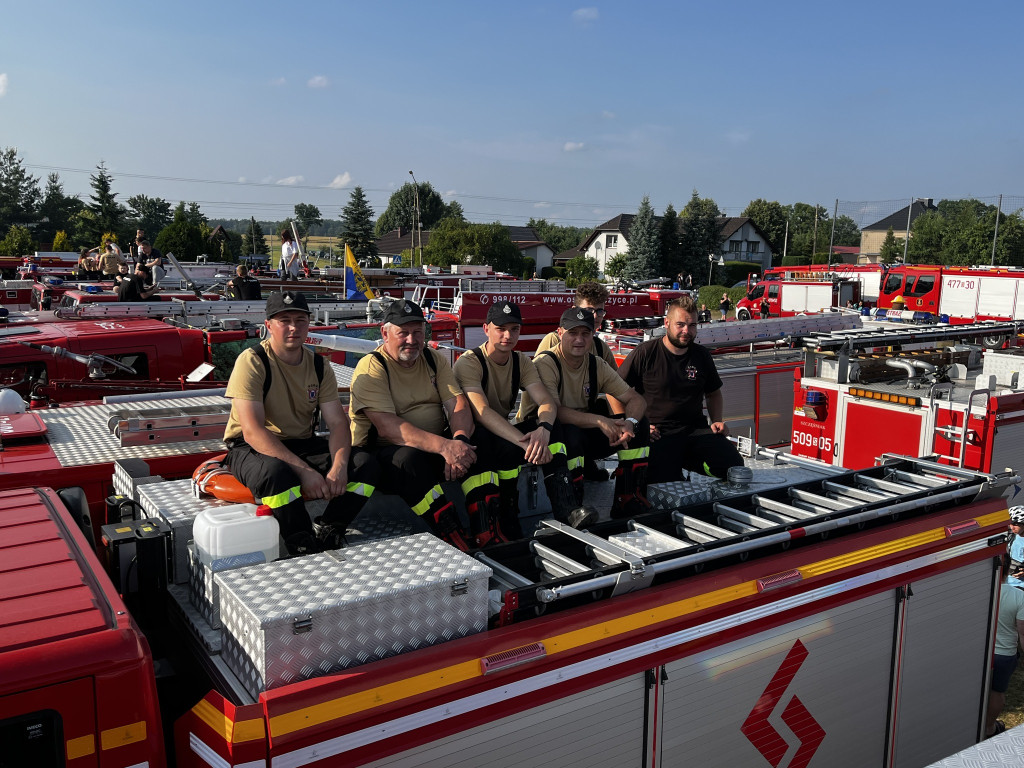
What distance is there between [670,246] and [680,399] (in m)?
55.2

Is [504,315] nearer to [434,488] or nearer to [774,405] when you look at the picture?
[434,488]

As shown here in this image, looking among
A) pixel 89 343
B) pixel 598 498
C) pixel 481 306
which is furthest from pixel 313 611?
pixel 481 306

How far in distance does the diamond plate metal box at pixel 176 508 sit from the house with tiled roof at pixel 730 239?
75156mm

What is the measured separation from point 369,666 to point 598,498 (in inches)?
105

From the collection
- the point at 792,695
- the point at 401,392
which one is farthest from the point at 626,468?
the point at 792,695

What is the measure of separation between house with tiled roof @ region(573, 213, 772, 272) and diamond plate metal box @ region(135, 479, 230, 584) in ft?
247

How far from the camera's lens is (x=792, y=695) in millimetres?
3658

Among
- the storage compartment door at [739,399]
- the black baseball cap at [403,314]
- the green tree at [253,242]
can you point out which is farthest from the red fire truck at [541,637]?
the green tree at [253,242]

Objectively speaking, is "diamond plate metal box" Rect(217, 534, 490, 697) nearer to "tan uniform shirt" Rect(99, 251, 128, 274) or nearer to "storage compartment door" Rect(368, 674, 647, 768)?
"storage compartment door" Rect(368, 674, 647, 768)

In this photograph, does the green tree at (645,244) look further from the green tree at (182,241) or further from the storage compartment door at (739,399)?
the storage compartment door at (739,399)

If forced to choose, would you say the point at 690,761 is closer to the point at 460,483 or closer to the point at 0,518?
the point at 460,483

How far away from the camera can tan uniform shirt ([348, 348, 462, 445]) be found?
413 cm

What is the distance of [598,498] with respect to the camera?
5020 millimetres

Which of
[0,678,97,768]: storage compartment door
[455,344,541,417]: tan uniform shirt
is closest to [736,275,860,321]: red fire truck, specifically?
[455,344,541,417]: tan uniform shirt
